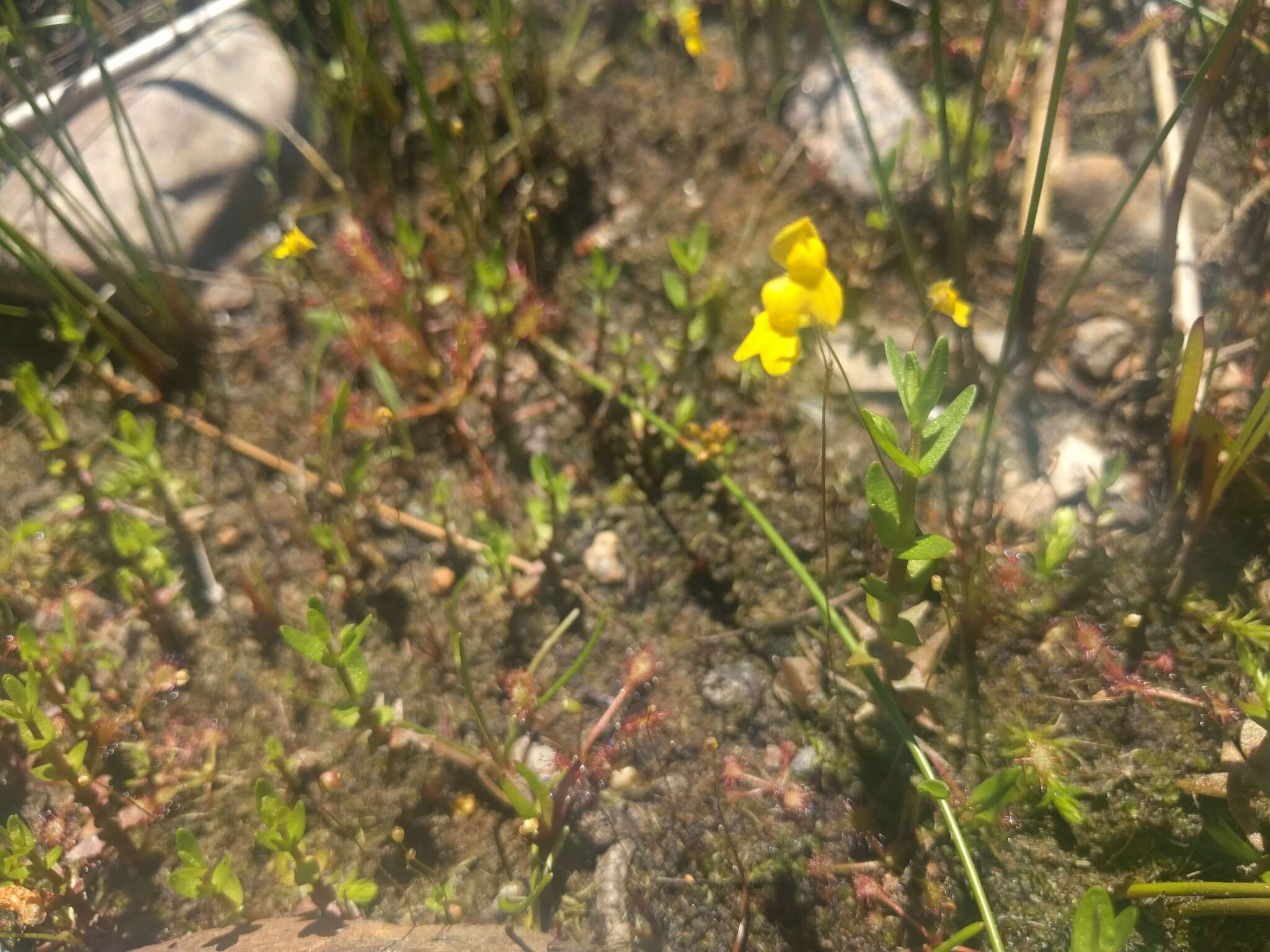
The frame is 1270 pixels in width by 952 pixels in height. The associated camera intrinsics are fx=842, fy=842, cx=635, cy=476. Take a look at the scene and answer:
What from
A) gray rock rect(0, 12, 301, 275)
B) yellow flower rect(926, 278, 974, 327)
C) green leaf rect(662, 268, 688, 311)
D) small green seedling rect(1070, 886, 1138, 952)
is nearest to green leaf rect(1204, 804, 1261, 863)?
small green seedling rect(1070, 886, 1138, 952)

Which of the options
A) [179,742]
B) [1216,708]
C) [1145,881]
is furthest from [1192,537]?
[179,742]

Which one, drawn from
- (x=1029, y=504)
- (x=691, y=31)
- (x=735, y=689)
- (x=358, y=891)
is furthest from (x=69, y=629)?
(x=691, y=31)

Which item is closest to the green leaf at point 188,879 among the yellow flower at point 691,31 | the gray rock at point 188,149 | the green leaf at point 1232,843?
the gray rock at point 188,149

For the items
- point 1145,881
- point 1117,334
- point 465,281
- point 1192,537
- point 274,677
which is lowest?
point 1145,881

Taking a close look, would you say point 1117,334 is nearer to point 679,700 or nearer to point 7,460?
point 679,700

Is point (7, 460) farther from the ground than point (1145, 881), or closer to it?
farther from the ground
